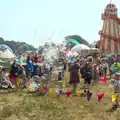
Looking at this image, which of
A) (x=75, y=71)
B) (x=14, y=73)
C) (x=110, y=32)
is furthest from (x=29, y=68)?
(x=110, y=32)

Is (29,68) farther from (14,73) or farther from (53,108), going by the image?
(53,108)

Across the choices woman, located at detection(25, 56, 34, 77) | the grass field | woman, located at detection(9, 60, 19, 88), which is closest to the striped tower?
woman, located at detection(25, 56, 34, 77)

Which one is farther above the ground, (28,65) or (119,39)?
(119,39)

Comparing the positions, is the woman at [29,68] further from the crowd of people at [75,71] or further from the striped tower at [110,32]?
the striped tower at [110,32]

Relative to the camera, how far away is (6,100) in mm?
11742

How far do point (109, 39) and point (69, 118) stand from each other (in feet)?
165

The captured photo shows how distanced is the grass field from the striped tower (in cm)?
4561

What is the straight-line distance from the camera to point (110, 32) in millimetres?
57531

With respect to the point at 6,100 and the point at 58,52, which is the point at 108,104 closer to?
the point at 6,100

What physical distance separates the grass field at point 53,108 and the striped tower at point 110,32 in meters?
45.6

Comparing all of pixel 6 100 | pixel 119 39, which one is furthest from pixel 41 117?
pixel 119 39

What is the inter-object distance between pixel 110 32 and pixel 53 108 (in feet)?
161

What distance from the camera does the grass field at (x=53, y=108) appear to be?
9.32m

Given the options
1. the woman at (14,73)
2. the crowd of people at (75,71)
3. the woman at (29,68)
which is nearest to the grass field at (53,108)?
the crowd of people at (75,71)
